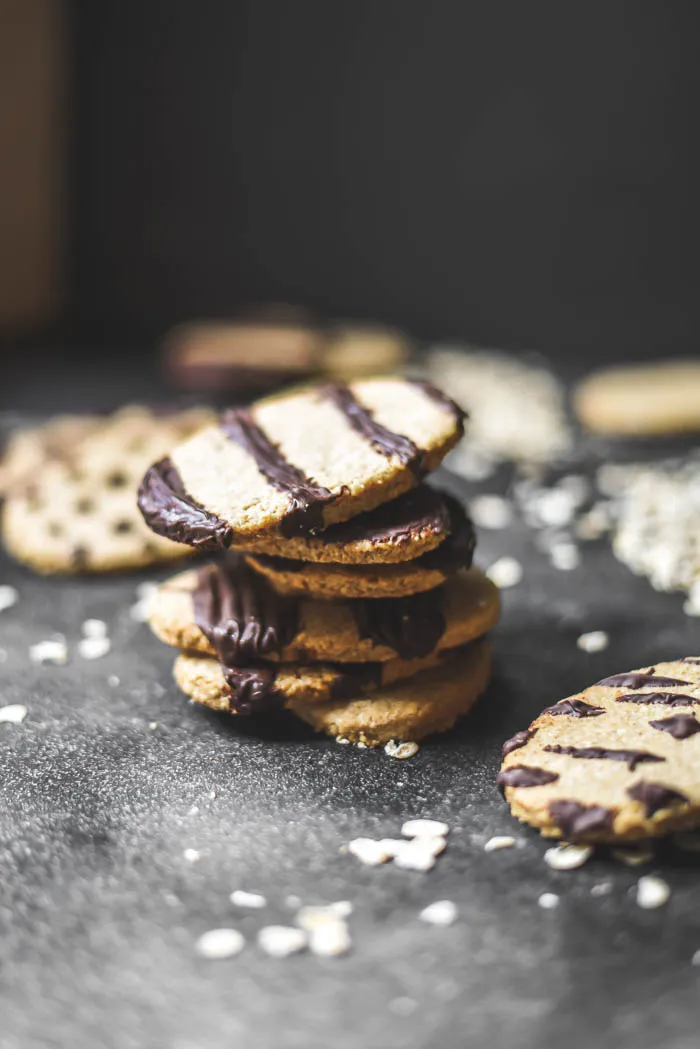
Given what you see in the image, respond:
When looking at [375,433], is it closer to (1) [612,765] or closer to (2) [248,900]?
A: (1) [612,765]

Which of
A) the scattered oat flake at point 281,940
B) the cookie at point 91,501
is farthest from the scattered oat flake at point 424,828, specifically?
the cookie at point 91,501

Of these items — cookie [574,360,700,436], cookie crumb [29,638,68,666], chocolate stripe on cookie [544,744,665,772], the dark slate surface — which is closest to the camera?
the dark slate surface

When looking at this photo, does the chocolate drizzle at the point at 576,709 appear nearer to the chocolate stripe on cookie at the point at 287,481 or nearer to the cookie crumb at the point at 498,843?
the cookie crumb at the point at 498,843

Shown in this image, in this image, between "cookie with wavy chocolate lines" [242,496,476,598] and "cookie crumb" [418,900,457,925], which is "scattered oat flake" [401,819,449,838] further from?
"cookie with wavy chocolate lines" [242,496,476,598]

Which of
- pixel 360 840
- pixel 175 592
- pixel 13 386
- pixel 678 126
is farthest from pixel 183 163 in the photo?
pixel 360 840

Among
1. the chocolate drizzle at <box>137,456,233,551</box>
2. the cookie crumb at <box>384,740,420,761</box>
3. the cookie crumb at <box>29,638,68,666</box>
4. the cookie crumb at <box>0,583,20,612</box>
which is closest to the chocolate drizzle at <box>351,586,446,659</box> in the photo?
the cookie crumb at <box>384,740,420,761</box>

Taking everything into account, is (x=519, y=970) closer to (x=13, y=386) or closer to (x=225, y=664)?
(x=225, y=664)

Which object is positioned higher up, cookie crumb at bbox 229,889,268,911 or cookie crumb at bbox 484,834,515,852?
cookie crumb at bbox 484,834,515,852
